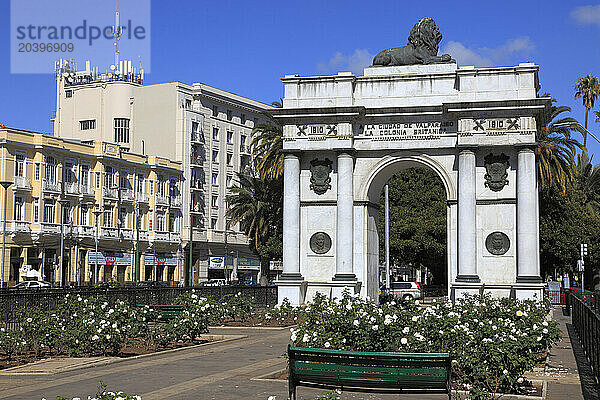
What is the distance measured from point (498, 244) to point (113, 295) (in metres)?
14.4

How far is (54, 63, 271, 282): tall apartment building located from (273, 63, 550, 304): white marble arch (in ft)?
169

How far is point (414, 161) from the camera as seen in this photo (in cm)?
3334

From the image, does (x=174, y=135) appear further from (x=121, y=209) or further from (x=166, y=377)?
(x=166, y=377)

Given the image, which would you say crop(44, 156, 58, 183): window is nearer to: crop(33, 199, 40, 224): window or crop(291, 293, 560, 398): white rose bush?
crop(33, 199, 40, 224): window

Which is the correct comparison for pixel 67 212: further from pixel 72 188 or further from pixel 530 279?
pixel 530 279

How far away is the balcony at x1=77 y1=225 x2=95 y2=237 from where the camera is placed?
232 ft

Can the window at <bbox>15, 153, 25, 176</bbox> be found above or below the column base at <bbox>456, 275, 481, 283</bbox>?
above

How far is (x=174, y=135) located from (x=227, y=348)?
217ft

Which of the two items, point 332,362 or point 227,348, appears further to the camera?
point 227,348

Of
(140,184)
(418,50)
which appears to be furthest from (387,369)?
(140,184)

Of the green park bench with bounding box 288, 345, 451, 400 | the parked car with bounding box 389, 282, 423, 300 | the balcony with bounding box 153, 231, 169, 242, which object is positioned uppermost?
the balcony with bounding box 153, 231, 169, 242

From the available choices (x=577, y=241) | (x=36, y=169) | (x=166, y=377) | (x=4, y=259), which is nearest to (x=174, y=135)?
(x=36, y=169)

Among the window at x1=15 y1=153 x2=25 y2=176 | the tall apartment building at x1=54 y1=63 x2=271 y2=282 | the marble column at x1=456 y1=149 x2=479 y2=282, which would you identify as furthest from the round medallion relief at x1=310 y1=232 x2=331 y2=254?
the tall apartment building at x1=54 y1=63 x2=271 y2=282

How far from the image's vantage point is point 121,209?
7675 centimetres
